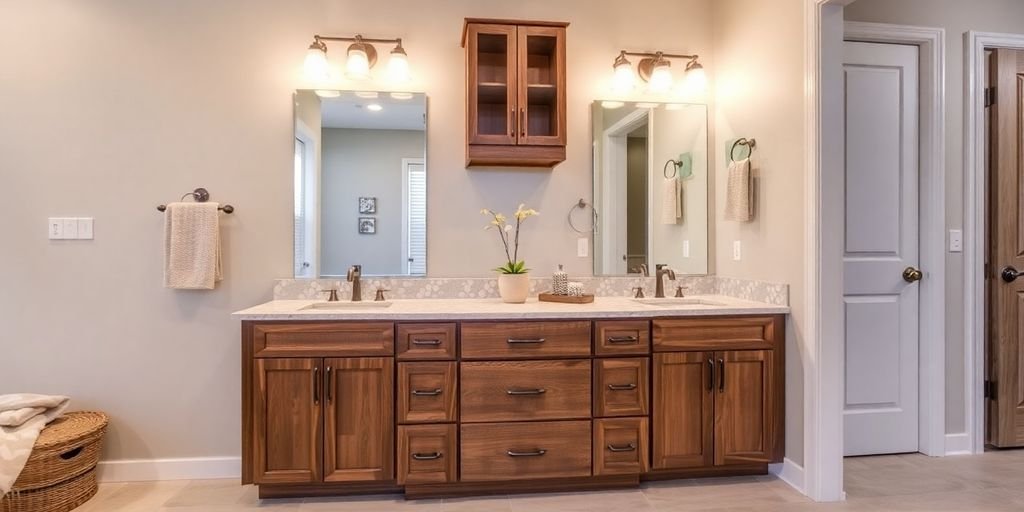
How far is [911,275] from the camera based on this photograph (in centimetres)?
272

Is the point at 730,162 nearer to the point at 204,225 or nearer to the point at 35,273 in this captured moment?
the point at 204,225

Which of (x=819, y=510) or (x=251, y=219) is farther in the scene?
(x=251, y=219)

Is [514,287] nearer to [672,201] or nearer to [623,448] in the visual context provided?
[623,448]

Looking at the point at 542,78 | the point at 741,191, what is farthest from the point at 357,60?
the point at 741,191

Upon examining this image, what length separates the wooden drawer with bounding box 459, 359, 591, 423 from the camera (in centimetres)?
225

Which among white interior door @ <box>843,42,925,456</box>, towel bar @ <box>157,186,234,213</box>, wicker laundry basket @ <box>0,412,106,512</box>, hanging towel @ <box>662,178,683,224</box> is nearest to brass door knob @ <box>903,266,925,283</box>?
white interior door @ <box>843,42,925,456</box>

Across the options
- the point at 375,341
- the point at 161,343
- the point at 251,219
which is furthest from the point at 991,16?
the point at 161,343

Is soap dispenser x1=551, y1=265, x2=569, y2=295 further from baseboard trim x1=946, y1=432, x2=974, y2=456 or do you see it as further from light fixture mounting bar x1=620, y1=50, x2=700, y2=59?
baseboard trim x1=946, y1=432, x2=974, y2=456

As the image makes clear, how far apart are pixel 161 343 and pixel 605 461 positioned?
2163mm

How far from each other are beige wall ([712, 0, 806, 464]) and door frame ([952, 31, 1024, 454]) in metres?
1.16

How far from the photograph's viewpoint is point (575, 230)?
2.91 metres

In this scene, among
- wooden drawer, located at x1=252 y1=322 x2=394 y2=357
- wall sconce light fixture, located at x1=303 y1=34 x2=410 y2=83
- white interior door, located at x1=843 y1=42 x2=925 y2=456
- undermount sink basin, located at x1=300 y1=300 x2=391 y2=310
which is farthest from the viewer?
white interior door, located at x1=843 y1=42 x2=925 y2=456

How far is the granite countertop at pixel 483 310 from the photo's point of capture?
220 cm

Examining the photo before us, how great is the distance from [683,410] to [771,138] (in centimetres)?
131
